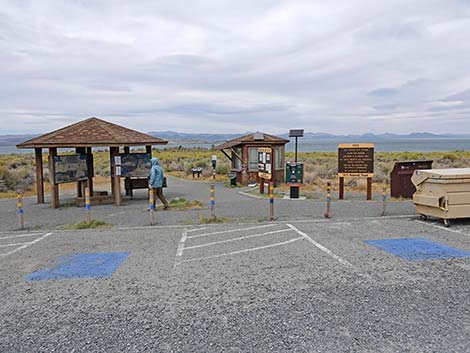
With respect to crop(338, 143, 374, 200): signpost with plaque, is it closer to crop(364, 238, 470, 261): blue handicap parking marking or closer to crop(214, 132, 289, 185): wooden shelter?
crop(214, 132, 289, 185): wooden shelter

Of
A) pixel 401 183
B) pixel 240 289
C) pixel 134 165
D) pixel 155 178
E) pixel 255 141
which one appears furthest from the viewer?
pixel 255 141

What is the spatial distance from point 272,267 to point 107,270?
2844mm

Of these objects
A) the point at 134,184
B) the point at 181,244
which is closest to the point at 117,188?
the point at 134,184

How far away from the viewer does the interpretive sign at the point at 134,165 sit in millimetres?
15328

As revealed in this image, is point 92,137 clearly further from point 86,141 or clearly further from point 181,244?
point 181,244

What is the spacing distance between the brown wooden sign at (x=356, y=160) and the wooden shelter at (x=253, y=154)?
20.8 feet

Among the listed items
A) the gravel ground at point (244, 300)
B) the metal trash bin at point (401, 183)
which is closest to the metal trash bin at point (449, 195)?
the gravel ground at point (244, 300)

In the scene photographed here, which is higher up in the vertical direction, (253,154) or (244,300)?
(253,154)

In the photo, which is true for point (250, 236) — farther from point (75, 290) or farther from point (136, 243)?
point (75, 290)

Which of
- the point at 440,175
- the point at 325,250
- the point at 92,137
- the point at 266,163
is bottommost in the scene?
the point at 325,250

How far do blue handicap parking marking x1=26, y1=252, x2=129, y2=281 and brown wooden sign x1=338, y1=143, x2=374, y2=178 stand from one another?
1009 centimetres

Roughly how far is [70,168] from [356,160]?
11402 millimetres

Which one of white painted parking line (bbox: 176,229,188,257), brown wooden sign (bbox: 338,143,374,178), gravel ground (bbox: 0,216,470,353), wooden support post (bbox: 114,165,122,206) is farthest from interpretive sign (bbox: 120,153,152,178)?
brown wooden sign (bbox: 338,143,374,178)

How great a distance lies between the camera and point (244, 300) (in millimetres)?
4988
